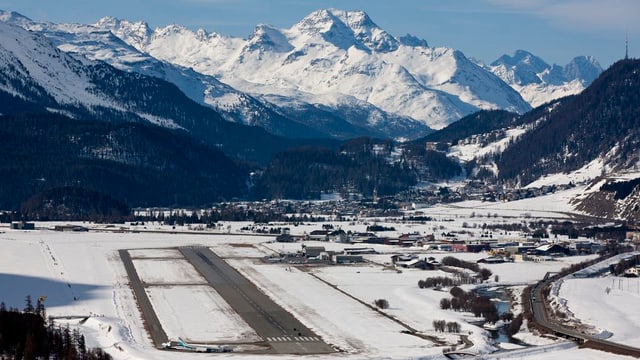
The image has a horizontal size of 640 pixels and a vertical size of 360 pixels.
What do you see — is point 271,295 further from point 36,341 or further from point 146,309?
point 36,341

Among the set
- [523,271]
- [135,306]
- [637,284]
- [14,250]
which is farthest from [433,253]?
[135,306]

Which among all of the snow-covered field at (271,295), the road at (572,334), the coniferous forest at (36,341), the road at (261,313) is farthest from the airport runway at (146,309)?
A: the road at (572,334)

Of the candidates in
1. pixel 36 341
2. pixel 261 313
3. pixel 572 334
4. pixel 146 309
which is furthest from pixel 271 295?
pixel 36 341

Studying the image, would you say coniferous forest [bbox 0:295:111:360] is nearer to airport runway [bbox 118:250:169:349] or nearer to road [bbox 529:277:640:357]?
airport runway [bbox 118:250:169:349]

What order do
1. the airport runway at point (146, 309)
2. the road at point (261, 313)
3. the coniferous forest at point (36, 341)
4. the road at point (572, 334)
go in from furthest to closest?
1. the airport runway at point (146, 309)
2. the road at point (261, 313)
3. the road at point (572, 334)
4. the coniferous forest at point (36, 341)

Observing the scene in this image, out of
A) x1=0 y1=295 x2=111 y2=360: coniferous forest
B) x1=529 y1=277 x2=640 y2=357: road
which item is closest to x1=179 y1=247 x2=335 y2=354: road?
x1=0 y1=295 x2=111 y2=360: coniferous forest

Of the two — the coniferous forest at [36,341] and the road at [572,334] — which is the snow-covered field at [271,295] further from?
the coniferous forest at [36,341]

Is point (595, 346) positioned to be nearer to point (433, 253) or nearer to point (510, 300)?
point (510, 300)
